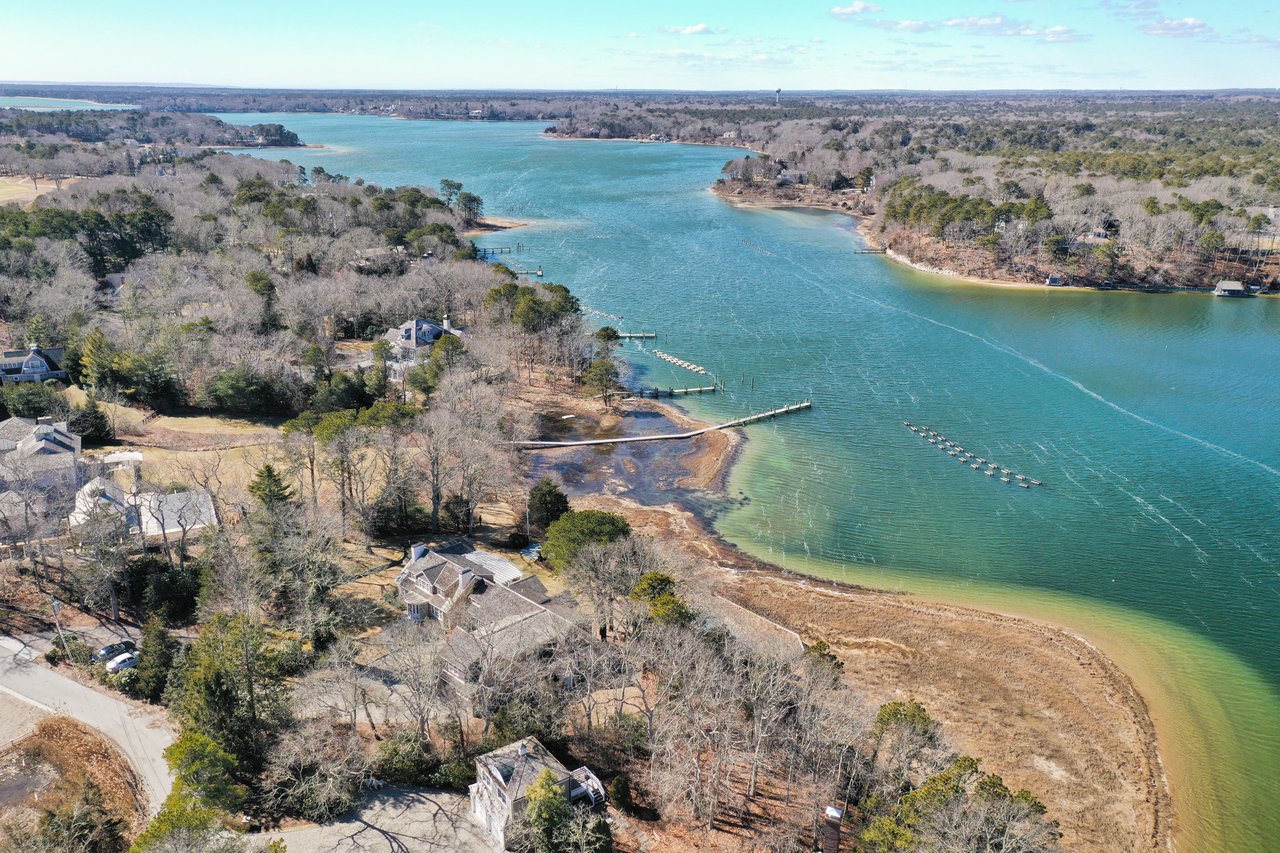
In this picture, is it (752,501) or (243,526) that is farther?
(752,501)

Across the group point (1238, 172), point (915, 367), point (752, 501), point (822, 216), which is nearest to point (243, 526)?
point (752, 501)

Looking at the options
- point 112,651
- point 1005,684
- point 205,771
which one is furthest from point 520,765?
point 1005,684

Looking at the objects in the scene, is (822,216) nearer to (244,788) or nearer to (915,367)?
(915,367)

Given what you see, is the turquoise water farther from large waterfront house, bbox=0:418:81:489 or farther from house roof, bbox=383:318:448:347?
large waterfront house, bbox=0:418:81:489

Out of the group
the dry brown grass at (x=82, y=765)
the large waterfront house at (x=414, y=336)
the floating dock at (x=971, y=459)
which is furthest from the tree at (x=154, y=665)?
the floating dock at (x=971, y=459)

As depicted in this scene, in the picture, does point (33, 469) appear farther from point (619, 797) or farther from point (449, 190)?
point (449, 190)

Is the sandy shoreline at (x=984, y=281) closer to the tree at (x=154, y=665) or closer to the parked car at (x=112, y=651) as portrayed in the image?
the tree at (x=154, y=665)
